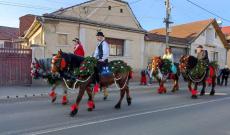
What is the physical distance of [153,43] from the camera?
29609 mm

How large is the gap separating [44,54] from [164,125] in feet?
44.2

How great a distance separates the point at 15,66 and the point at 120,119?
1112 centimetres

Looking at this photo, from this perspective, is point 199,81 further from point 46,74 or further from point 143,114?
point 46,74

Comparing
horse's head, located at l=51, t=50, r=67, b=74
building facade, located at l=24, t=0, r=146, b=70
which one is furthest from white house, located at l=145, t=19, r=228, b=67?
horse's head, located at l=51, t=50, r=67, b=74

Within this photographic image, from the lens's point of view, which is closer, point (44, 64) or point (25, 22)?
point (44, 64)

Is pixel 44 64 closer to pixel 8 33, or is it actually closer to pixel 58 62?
pixel 58 62

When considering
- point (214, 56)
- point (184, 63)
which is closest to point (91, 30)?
point (184, 63)

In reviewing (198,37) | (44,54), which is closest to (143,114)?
(44,54)

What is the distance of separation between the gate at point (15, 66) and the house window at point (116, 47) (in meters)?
8.25

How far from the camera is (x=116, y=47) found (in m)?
26.6

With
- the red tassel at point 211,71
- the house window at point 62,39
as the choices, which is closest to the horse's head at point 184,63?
the red tassel at point 211,71

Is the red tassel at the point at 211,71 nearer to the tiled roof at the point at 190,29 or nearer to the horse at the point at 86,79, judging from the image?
the horse at the point at 86,79

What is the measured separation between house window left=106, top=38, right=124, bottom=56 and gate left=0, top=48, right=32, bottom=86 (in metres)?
8.25

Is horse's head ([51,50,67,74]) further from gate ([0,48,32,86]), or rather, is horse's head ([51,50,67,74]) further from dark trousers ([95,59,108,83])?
gate ([0,48,32,86])
